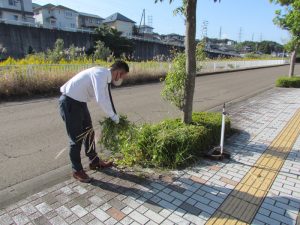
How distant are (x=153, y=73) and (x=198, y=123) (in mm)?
12375

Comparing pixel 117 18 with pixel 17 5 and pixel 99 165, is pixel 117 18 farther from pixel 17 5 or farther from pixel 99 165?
pixel 99 165

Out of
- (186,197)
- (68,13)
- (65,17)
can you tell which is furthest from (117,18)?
(186,197)

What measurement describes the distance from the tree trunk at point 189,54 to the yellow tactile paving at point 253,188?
5.14ft

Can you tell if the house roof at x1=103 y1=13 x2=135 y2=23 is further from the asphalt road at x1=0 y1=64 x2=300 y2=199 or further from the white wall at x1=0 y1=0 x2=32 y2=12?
the asphalt road at x1=0 y1=64 x2=300 y2=199

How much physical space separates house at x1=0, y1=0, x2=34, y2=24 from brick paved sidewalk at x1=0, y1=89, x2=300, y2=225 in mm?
57065

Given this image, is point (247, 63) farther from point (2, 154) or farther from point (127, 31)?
point (127, 31)

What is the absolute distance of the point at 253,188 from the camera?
354cm

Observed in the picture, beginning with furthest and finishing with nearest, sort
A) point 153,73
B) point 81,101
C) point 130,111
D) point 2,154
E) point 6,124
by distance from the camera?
1. point 153,73
2. point 130,111
3. point 6,124
4. point 2,154
5. point 81,101

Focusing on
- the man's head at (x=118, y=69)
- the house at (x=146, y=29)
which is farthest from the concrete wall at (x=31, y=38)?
the house at (x=146, y=29)

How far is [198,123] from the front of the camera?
4977 mm

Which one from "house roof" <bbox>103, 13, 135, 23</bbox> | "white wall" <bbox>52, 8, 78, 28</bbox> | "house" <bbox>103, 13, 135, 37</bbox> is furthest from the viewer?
"house roof" <bbox>103, 13, 135, 23</bbox>

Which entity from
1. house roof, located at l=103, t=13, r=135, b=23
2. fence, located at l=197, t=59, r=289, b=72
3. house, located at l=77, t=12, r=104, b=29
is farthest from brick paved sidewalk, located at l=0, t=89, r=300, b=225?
house roof, located at l=103, t=13, r=135, b=23

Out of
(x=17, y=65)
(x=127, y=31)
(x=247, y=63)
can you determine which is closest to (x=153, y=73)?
(x=17, y=65)

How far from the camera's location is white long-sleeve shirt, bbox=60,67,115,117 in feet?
10.7
